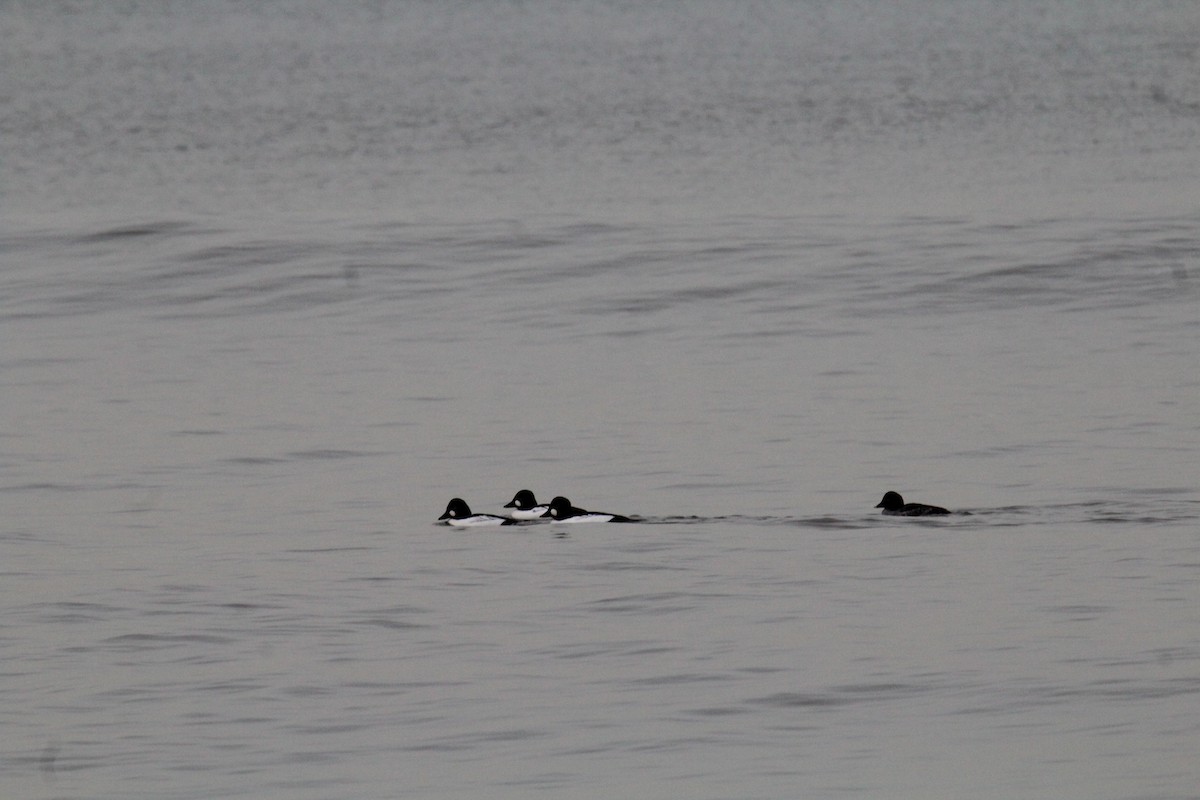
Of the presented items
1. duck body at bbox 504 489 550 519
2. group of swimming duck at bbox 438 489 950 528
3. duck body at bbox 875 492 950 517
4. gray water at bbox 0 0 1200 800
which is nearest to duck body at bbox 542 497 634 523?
group of swimming duck at bbox 438 489 950 528

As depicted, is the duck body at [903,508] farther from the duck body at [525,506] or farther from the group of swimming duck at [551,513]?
the duck body at [525,506]

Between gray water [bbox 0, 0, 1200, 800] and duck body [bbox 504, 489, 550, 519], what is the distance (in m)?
0.37

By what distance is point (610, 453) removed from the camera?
1897cm

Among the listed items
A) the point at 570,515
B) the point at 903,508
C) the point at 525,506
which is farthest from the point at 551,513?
the point at 903,508

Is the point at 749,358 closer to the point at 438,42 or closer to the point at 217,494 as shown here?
the point at 217,494

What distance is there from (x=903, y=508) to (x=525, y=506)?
3.00 meters

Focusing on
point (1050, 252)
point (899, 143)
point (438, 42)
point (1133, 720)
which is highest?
point (438, 42)

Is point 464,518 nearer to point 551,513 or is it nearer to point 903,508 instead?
point 551,513

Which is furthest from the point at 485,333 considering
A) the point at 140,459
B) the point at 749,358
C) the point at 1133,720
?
the point at 1133,720

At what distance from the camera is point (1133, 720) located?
1066 cm

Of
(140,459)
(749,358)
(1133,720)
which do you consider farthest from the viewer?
(749,358)

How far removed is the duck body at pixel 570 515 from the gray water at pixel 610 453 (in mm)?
172

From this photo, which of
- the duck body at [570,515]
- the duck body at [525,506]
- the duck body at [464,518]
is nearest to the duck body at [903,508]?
the duck body at [570,515]

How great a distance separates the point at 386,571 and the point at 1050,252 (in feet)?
54.5
